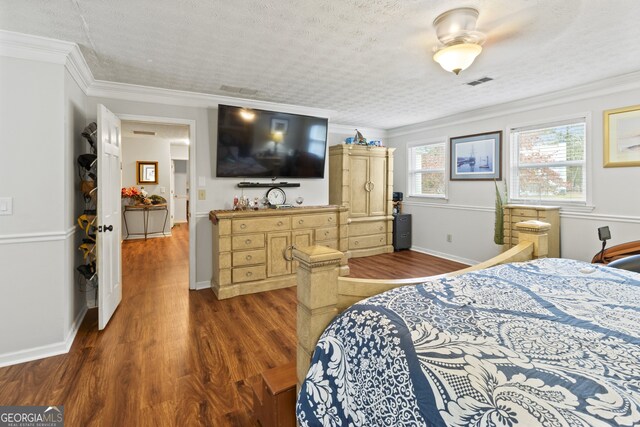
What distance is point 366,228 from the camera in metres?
5.61

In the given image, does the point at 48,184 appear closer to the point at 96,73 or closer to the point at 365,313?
the point at 96,73

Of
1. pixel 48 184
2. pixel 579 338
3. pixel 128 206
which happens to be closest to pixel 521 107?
pixel 579 338

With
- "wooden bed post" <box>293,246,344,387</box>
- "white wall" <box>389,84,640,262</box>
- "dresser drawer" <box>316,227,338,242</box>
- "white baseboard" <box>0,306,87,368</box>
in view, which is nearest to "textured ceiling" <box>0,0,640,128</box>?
"white wall" <box>389,84,640,262</box>

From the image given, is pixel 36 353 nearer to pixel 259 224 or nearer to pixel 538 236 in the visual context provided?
pixel 259 224

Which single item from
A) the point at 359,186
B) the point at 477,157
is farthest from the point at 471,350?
the point at 359,186

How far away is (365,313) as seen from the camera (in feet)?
3.89

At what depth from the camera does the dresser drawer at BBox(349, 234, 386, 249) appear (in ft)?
17.9

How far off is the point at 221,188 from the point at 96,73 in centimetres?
169

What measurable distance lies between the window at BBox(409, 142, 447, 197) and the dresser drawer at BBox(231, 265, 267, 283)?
135 inches

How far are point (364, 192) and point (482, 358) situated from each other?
4.76 metres

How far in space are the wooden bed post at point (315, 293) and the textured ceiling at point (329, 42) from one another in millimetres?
1619

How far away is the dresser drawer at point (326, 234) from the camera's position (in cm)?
425

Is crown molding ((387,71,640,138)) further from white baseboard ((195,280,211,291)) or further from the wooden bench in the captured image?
white baseboard ((195,280,211,291))

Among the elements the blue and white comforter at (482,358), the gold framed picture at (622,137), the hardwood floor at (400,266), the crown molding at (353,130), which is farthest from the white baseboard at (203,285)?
the gold framed picture at (622,137)
